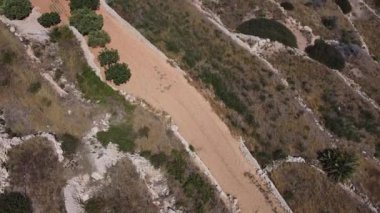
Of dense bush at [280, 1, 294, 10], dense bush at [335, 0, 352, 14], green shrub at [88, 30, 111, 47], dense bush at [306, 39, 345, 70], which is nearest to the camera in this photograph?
green shrub at [88, 30, 111, 47]

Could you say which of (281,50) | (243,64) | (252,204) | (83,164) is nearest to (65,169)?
(83,164)

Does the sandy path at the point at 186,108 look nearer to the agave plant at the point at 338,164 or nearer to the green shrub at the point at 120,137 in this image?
the green shrub at the point at 120,137

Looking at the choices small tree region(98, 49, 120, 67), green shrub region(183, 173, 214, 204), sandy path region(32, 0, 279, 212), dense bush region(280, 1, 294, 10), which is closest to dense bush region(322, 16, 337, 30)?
dense bush region(280, 1, 294, 10)

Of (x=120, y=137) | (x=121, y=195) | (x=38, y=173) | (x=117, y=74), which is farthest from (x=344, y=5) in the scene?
(x=38, y=173)

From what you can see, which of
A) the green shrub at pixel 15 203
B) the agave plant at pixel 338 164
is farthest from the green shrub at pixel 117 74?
the agave plant at pixel 338 164

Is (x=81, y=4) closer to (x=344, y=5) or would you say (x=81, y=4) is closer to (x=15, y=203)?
(x=15, y=203)

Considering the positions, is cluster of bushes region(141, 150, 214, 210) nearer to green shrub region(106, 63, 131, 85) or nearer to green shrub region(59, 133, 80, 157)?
green shrub region(59, 133, 80, 157)
